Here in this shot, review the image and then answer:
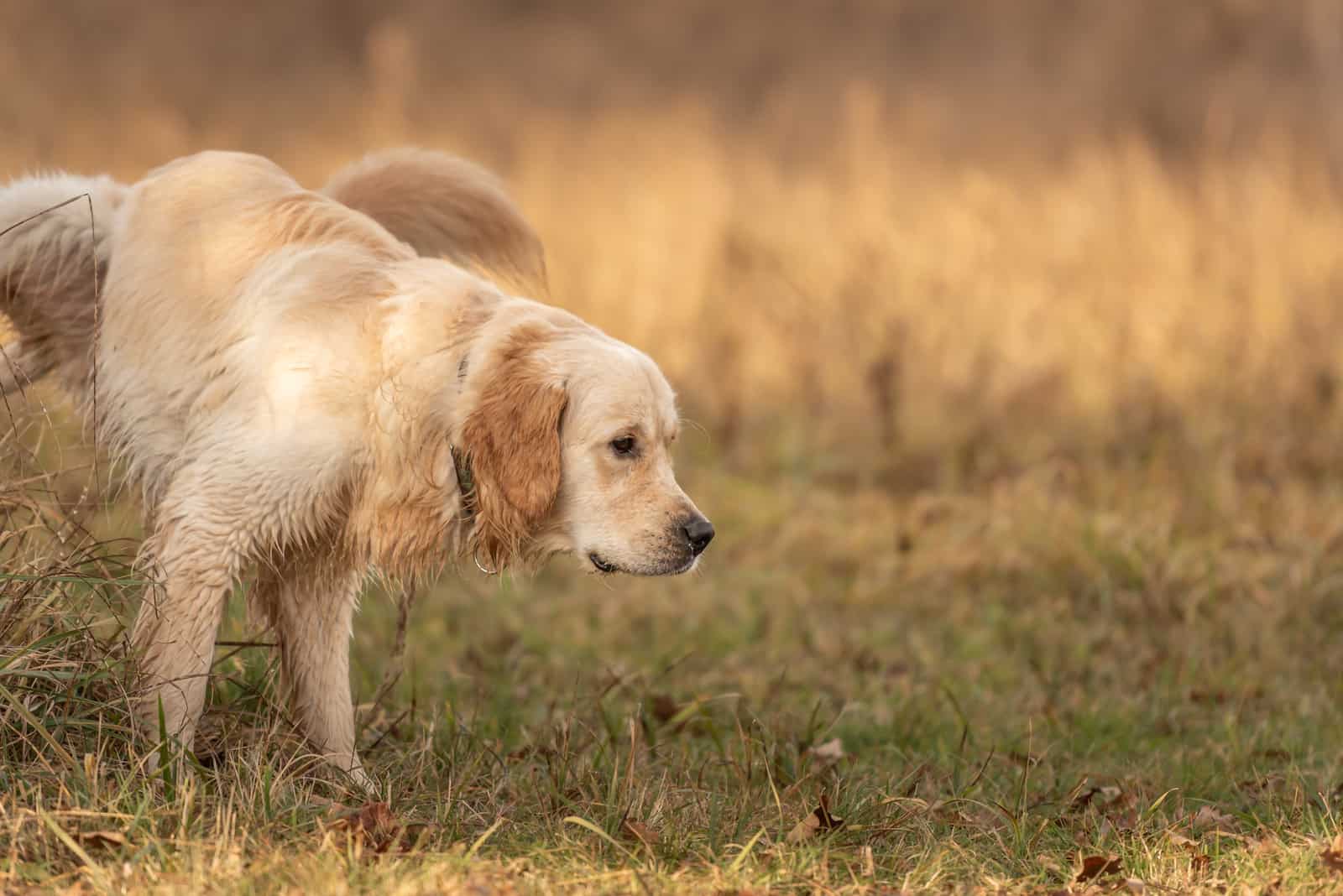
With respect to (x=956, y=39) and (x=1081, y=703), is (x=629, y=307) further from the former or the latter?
(x=956, y=39)

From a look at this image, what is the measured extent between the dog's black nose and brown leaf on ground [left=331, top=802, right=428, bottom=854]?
83cm

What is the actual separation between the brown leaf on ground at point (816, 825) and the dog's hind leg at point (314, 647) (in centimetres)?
114

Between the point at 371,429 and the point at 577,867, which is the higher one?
the point at 371,429

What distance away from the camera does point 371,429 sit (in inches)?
135

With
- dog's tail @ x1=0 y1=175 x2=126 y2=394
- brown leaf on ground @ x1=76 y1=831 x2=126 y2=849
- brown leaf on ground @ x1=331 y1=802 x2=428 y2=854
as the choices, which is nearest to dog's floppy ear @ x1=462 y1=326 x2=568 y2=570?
brown leaf on ground @ x1=331 y1=802 x2=428 y2=854

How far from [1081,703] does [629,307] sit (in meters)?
4.60

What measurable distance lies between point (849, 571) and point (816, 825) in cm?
316

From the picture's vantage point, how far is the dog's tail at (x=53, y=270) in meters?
3.85

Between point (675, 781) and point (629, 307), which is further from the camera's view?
point (629, 307)

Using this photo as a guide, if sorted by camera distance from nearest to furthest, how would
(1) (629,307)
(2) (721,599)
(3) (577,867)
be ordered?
(3) (577,867)
(2) (721,599)
(1) (629,307)

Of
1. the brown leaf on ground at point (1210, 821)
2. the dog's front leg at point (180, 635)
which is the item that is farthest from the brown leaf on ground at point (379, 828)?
the brown leaf on ground at point (1210, 821)

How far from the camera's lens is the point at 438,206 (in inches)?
167

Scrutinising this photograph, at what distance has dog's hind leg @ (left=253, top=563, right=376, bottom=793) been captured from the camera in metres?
3.85

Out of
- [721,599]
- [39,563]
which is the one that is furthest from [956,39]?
[39,563]
